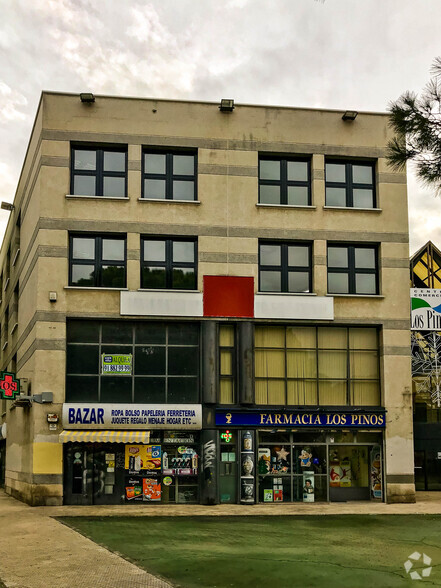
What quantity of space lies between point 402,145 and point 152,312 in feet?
62.2

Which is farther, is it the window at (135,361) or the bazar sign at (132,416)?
the window at (135,361)

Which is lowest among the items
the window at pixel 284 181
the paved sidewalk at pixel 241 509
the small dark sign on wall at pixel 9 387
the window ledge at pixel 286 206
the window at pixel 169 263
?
the paved sidewalk at pixel 241 509

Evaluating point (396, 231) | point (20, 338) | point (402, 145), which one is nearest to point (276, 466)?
point (396, 231)

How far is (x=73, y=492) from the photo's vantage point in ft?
92.8

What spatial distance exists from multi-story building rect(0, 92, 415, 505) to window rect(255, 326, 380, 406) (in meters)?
0.05

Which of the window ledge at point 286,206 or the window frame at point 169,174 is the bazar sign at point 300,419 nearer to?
the window ledge at point 286,206

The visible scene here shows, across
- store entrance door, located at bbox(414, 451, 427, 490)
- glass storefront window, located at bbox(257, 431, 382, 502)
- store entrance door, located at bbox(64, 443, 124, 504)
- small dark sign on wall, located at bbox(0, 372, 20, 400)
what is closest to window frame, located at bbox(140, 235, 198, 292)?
small dark sign on wall, located at bbox(0, 372, 20, 400)

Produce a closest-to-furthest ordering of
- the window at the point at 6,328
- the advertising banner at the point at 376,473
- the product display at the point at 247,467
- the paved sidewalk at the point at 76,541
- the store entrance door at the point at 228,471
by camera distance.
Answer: the paved sidewalk at the point at 76,541
the product display at the point at 247,467
the store entrance door at the point at 228,471
the advertising banner at the point at 376,473
the window at the point at 6,328

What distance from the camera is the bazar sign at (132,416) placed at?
2838cm

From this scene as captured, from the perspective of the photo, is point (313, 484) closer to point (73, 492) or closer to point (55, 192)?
point (73, 492)

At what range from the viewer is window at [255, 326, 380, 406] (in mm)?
30062

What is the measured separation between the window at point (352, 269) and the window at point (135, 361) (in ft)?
19.0

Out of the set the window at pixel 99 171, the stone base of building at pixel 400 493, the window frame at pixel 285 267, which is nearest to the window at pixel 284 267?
the window frame at pixel 285 267

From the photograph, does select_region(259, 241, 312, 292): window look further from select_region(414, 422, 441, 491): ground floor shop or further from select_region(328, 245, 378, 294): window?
select_region(414, 422, 441, 491): ground floor shop
